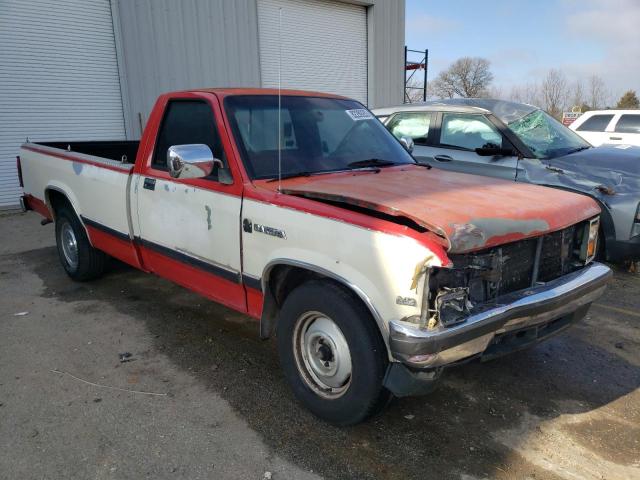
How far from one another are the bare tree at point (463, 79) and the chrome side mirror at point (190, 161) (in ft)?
160

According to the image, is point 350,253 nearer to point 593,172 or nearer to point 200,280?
point 200,280

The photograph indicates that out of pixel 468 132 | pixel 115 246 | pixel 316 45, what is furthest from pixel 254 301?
pixel 316 45

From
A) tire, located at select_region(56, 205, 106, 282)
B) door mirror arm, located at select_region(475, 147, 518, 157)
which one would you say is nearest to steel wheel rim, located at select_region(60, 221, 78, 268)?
tire, located at select_region(56, 205, 106, 282)

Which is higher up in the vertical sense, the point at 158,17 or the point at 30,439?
the point at 158,17

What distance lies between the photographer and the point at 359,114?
416 cm

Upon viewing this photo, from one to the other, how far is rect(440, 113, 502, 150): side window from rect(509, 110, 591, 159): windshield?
25 centimetres

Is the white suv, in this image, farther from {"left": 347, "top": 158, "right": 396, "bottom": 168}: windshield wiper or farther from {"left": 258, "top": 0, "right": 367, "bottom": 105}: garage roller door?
{"left": 347, "top": 158, "right": 396, "bottom": 168}: windshield wiper

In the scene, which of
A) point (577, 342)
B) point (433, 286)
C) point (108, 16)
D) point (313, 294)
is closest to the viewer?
point (433, 286)

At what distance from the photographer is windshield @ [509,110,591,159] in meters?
6.02

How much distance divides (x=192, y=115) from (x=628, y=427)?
3573mm

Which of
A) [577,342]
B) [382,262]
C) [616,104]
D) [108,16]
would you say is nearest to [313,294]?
[382,262]

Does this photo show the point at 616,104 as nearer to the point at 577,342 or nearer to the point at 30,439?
the point at 577,342

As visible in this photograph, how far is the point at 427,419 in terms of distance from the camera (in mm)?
3029

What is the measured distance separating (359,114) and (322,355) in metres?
2.14
